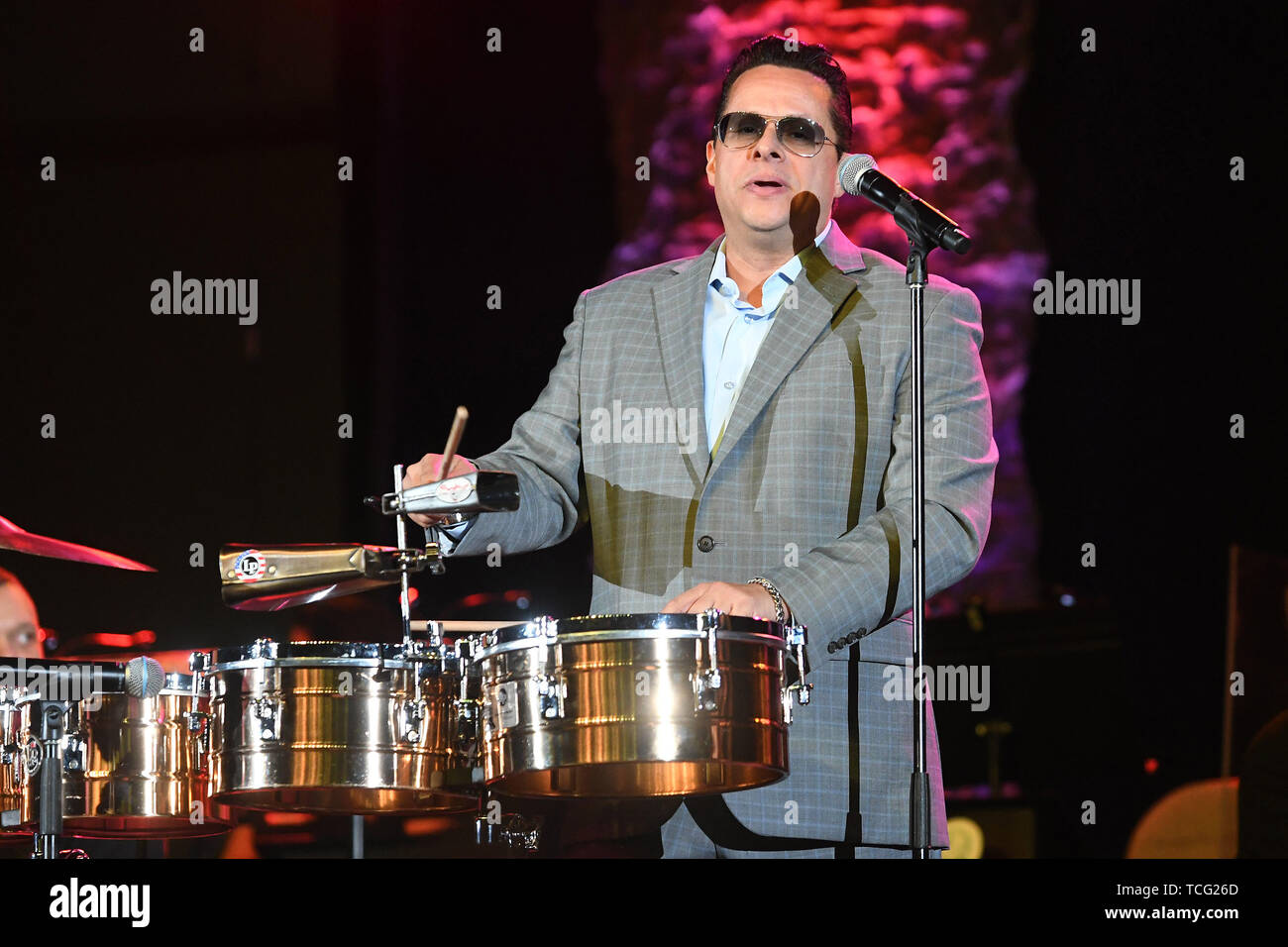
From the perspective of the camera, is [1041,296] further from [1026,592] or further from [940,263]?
[1026,592]

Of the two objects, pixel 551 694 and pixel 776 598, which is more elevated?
pixel 776 598

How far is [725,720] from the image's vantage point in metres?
2.59

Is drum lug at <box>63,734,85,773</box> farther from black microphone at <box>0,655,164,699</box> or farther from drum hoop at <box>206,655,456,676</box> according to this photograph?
drum hoop at <box>206,655,456,676</box>

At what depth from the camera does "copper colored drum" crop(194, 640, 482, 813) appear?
2.90m

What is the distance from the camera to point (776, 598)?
2742 mm

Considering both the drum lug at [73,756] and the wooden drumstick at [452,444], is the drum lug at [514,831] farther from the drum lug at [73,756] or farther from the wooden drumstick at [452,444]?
the drum lug at [73,756]

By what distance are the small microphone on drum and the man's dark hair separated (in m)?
1.46

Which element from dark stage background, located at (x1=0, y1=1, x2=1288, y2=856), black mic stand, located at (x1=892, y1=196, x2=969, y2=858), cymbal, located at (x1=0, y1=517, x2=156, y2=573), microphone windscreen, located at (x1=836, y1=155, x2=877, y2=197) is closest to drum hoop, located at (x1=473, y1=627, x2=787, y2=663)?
black mic stand, located at (x1=892, y1=196, x2=969, y2=858)

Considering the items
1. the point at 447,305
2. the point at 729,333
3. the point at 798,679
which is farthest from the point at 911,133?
the point at 798,679

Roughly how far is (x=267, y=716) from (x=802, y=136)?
4.55 ft

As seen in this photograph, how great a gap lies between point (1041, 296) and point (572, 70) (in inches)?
65.7

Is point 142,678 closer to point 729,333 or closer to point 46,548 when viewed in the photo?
point 46,548

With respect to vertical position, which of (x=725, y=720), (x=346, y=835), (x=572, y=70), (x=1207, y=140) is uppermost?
(x=572, y=70)
